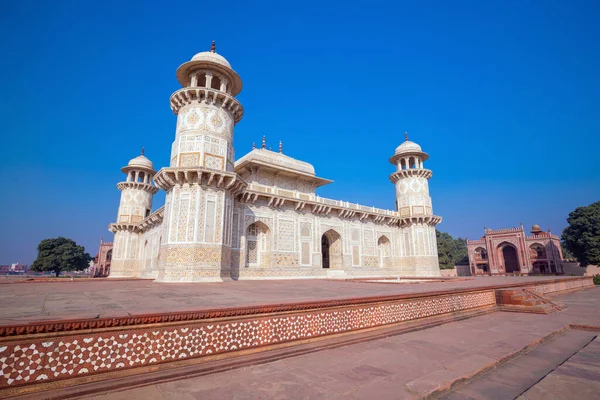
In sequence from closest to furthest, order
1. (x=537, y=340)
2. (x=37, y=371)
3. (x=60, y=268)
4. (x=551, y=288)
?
(x=37, y=371), (x=537, y=340), (x=551, y=288), (x=60, y=268)

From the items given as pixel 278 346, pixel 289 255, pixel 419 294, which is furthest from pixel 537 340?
pixel 289 255

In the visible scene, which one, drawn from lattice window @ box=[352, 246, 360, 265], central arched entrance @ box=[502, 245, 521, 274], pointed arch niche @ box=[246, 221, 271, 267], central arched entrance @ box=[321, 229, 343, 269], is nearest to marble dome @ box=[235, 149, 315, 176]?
pointed arch niche @ box=[246, 221, 271, 267]

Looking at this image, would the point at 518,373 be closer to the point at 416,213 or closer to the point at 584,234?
the point at 416,213

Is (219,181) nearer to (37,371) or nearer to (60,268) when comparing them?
(37,371)

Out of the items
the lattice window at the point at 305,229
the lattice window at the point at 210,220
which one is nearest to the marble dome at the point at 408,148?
the lattice window at the point at 305,229

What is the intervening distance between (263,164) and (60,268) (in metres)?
37.4

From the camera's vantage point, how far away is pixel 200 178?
1299cm

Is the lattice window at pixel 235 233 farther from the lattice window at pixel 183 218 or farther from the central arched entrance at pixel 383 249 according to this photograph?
the central arched entrance at pixel 383 249

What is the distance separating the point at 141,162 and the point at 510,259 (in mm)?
45922

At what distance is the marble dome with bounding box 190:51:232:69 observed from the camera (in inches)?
568

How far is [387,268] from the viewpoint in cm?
2397

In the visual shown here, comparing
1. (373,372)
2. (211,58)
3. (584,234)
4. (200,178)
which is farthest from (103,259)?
(584,234)

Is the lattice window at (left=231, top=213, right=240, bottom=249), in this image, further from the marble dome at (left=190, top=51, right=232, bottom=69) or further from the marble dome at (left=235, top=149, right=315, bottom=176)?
the marble dome at (left=190, top=51, right=232, bottom=69)

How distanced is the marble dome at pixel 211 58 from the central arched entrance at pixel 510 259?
4234 cm
